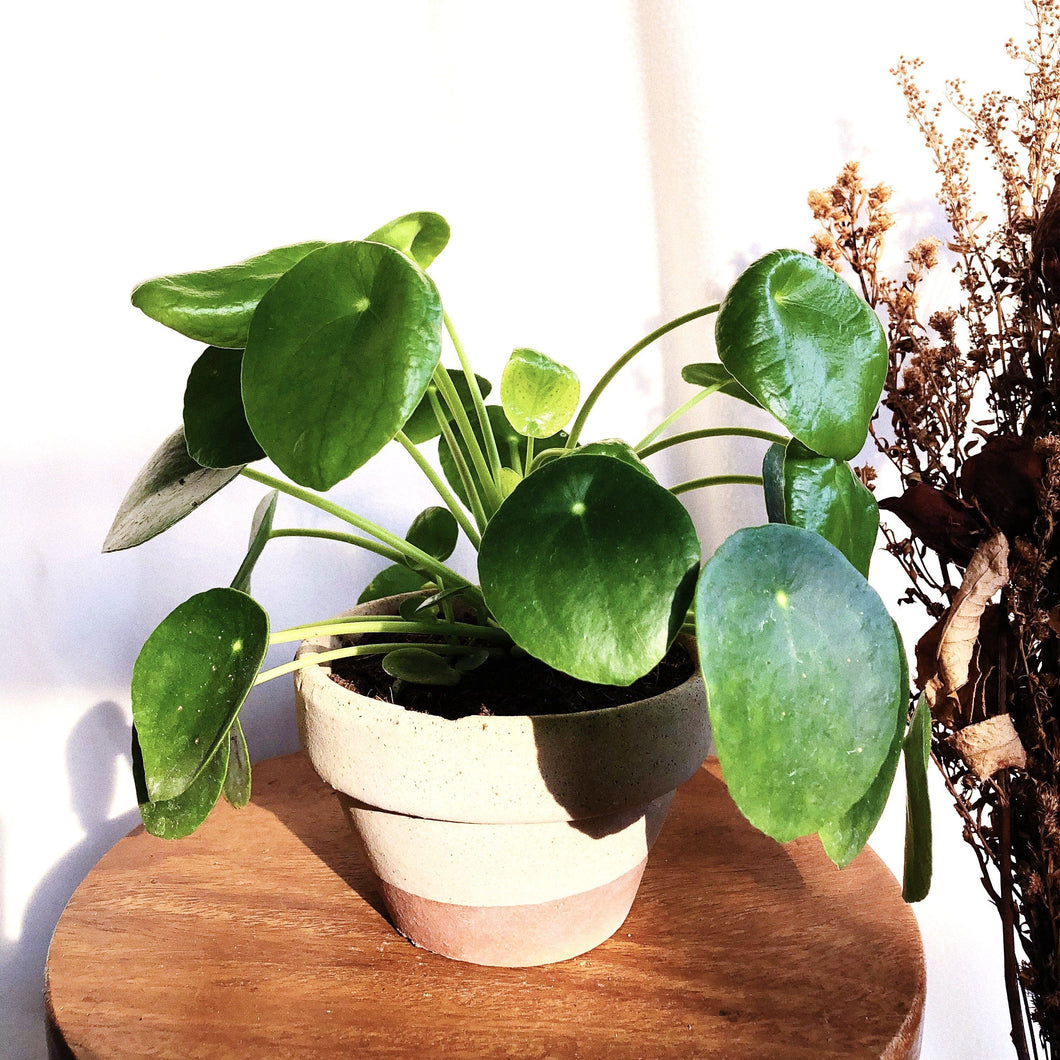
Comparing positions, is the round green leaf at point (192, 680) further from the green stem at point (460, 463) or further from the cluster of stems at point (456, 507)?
the green stem at point (460, 463)

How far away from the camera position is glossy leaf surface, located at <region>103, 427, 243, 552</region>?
65 centimetres

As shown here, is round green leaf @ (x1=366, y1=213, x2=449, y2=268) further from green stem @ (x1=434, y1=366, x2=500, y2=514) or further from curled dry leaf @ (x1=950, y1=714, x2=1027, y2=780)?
curled dry leaf @ (x1=950, y1=714, x2=1027, y2=780)

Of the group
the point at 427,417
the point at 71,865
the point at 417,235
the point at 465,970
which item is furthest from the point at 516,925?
the point at 71,865

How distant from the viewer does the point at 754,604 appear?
0.49 m

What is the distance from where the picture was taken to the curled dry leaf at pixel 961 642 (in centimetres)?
73

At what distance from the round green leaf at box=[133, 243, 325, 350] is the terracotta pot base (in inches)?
16.7

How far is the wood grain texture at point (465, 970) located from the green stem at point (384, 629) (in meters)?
0.25

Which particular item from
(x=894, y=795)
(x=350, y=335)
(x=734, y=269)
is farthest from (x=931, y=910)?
(x=350, y=335)

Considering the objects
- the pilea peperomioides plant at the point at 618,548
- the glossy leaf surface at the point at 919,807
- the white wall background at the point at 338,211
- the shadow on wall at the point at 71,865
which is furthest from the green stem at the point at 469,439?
the shadow on wall at the point at 71,865

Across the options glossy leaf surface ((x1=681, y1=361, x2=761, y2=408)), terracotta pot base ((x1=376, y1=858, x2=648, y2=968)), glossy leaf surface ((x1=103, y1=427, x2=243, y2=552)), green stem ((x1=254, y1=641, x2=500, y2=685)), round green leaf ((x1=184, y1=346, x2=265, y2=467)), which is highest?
round green leaf ((x1=184, y1=346, x2=265, y2=467))

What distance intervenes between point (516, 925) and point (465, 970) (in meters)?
0.06

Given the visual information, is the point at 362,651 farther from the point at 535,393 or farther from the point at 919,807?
the point at 919,807

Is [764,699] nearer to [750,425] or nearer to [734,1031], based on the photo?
[734,1031]

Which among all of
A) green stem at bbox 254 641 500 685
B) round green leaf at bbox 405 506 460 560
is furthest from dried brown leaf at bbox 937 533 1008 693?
round green leaf at bbox 405 506 460 560
